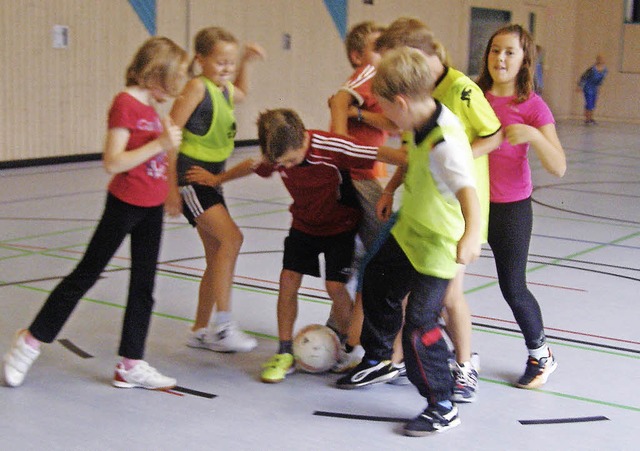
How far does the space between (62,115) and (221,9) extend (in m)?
3.30

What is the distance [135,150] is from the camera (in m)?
3.39

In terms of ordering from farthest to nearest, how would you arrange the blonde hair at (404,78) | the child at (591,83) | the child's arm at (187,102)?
1. the child at (591,83)
2. the child's arm at (187,102)
3. the blonde hair at (404,78)

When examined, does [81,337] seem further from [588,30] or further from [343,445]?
[588,30]

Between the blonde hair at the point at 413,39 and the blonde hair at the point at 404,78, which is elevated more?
the blonde hair at the point at 413,39

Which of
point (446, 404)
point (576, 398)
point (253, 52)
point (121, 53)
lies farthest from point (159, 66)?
point (121, 53)

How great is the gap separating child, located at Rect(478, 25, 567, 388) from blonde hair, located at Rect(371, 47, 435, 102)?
645mm

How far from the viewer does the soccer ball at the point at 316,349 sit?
3732mm

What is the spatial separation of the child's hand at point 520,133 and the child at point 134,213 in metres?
1.24

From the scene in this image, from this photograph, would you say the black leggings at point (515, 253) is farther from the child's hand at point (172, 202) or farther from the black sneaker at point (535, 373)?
the child's hand at point (172, 202)

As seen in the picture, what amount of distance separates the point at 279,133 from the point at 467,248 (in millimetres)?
993

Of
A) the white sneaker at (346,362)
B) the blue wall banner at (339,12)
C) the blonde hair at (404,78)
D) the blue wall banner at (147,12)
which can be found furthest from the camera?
the blue wall banner at (339,12)

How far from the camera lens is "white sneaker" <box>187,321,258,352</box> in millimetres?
4051

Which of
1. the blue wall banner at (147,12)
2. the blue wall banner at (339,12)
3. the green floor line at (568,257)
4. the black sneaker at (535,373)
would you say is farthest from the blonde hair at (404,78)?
the blue wall banner at (339,12)

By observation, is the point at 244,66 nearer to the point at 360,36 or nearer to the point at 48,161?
the point at 360,36
